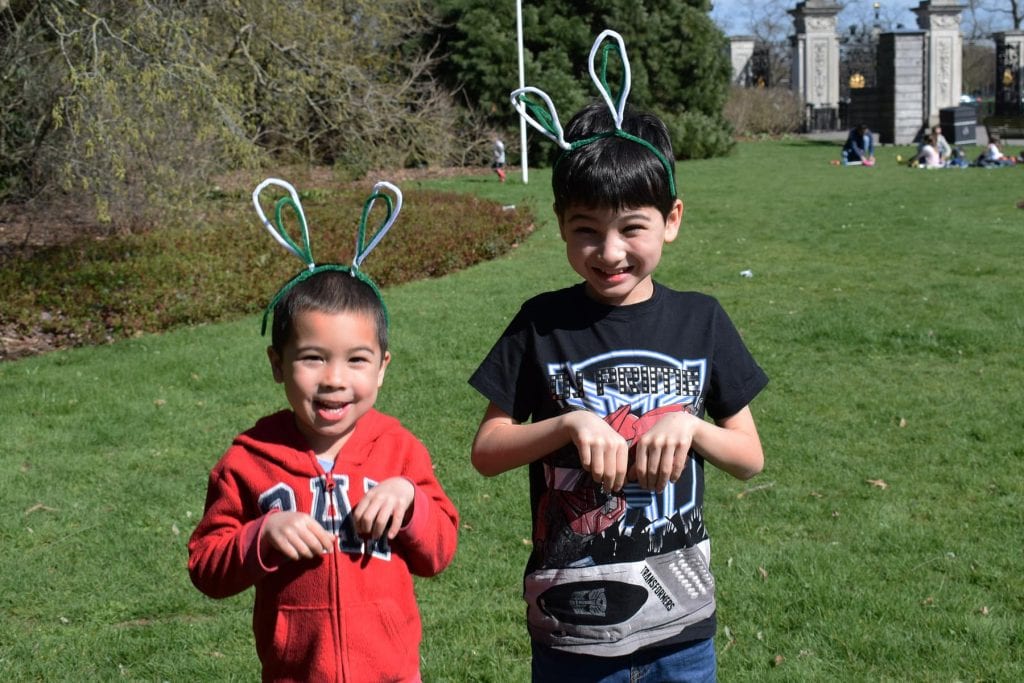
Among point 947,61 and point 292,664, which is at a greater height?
point 947,61

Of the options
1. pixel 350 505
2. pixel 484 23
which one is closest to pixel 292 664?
pixel 350 505

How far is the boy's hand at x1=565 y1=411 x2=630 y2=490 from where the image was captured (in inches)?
73.6

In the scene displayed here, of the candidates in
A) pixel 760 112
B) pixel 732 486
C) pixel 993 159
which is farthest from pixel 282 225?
pixel 760 112

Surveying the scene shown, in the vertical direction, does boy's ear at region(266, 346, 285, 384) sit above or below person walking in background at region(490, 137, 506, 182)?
below

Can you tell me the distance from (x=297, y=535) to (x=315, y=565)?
17cm

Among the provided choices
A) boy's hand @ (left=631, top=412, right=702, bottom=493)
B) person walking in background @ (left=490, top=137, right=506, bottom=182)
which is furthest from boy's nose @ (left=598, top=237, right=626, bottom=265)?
person walking in background @ (left=490, top=137, right=506, bottom=182)

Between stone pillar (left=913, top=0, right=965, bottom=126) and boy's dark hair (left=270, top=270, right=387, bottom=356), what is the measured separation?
33.8m

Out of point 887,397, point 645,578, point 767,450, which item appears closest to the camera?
point 645,578

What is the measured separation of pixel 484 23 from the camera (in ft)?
84.9

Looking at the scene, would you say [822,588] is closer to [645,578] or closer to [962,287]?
[645,578]

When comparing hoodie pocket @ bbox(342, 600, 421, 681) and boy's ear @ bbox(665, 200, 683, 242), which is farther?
boy's ear @ bbox(665, 200, 683, 242)

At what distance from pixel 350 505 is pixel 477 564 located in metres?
2.65

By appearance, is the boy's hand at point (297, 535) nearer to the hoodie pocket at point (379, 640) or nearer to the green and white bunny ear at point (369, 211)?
the hoodie pocket at point (379, 640)

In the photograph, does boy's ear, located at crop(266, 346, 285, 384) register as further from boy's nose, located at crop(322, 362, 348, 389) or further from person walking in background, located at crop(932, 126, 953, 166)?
person walking in background, located at crop(932, 126, 953, 166)
